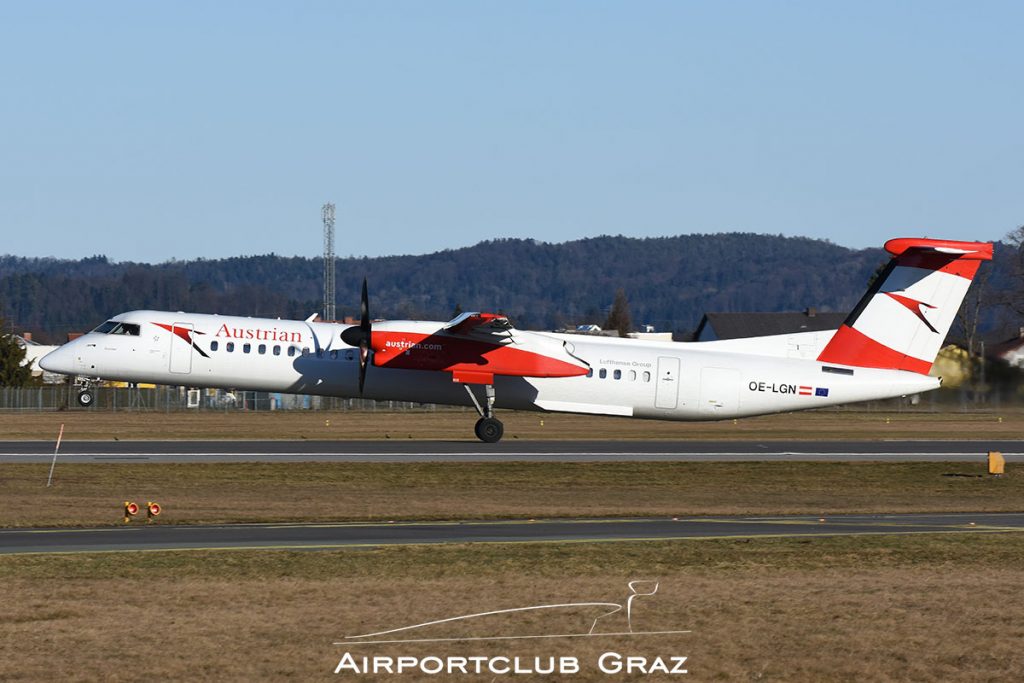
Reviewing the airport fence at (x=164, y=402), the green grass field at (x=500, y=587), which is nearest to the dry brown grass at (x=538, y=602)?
the green grass field at (x=500, y=587)

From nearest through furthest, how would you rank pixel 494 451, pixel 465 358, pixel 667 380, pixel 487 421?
pixel 494 451, pixel 465 358, pixel 667 380, pixel 487 421

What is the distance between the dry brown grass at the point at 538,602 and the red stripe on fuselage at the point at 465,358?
18.1 m

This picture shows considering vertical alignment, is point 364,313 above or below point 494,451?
above

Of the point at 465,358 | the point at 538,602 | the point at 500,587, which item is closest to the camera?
the point at 538,602

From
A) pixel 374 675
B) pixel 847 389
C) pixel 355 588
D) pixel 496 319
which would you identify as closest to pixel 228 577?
pixel 355 588

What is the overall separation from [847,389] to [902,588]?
2229cm

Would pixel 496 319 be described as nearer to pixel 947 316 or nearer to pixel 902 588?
pixel 947 316

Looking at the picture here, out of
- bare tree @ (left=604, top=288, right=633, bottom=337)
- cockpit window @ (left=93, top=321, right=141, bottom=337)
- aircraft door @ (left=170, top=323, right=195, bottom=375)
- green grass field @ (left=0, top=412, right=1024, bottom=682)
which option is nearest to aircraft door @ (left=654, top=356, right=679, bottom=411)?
green grass field @ (left=0, top=412, right=1024, bottom=682)

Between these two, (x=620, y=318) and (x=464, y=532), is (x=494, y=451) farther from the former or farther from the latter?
(x=620, y=318)

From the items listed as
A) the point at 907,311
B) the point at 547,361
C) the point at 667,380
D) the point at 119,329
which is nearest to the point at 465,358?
the point at 547,361

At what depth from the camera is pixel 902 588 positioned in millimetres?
17391

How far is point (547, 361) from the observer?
38.9 m

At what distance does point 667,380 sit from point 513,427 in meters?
16.1

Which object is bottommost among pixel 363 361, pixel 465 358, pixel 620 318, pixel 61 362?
pixel 61 362
